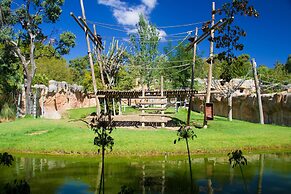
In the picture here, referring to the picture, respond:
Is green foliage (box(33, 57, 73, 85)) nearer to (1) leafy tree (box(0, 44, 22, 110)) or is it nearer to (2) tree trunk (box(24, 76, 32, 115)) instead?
(1) leafy tree (box(0, 44, 22, 110))

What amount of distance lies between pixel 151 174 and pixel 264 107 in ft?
66.3

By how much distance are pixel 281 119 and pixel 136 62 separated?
14.9m

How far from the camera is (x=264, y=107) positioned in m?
26.8

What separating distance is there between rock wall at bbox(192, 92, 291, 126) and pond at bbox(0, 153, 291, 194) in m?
13.1

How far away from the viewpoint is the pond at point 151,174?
7383 mm

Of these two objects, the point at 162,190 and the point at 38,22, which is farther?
the point at 38,22

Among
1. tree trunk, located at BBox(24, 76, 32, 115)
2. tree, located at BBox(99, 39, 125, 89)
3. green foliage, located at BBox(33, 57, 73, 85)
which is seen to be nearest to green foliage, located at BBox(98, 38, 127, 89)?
tree, located at BBox(99, 39, 125, 89)

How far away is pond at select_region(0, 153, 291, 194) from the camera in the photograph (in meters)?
7.38

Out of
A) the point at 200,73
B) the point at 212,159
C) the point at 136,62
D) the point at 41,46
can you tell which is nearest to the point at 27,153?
the point at 212,159

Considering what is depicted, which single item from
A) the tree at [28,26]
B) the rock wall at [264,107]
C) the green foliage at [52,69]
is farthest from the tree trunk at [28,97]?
the rock wall at [264,107]

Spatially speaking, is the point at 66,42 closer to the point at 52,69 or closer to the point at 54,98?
the point at 54,98

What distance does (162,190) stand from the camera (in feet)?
23.7

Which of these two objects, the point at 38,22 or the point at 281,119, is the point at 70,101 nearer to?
the point at 38,22

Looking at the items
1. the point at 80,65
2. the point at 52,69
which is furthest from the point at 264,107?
the point at 80,65
